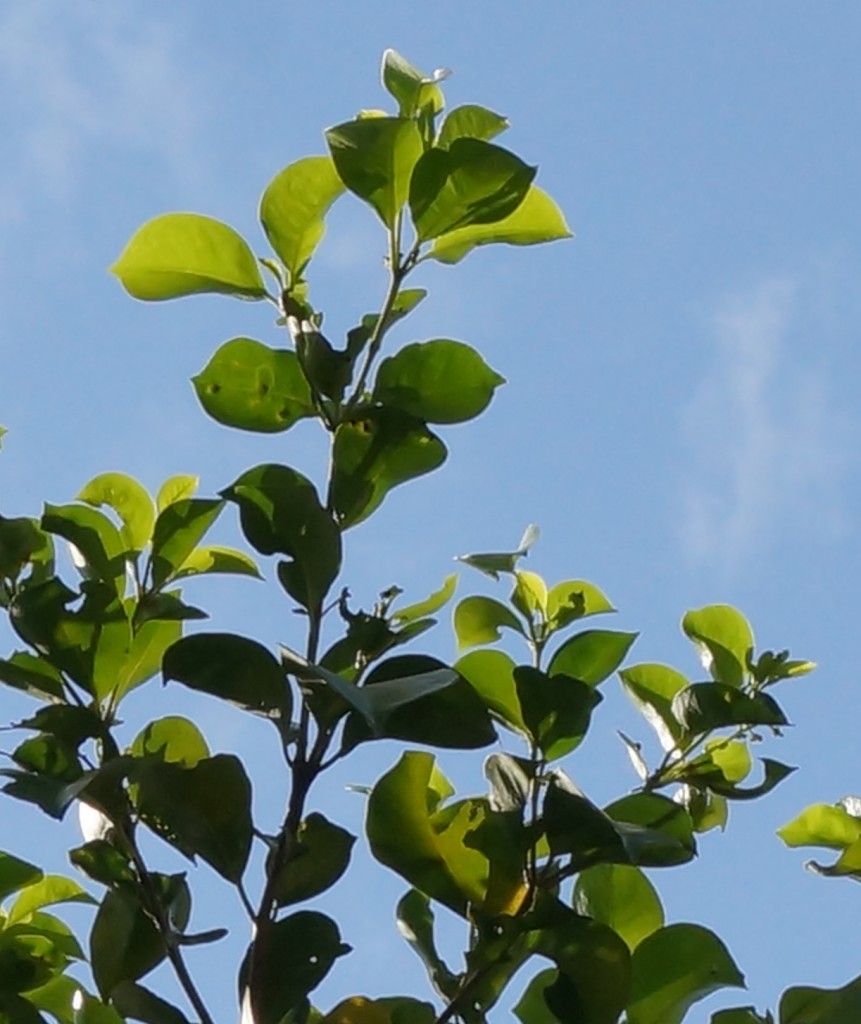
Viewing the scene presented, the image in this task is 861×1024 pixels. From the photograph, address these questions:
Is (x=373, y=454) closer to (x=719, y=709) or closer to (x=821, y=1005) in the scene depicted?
(x=719, y=709)

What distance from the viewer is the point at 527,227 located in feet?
4.32

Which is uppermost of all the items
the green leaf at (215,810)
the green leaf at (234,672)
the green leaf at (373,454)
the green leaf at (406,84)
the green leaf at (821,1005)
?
the green leaf at (406,84)

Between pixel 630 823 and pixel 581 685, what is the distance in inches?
4.5

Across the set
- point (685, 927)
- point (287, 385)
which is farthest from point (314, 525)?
point (685, 927)

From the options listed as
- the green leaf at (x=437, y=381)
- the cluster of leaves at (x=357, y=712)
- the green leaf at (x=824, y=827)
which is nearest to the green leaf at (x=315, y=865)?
the cluster of leaves at (x=357, y=712)

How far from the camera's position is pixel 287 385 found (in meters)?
1.25

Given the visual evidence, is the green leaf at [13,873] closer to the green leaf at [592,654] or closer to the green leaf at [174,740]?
the green leaf at [174,740]

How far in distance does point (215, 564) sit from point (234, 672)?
0.25m

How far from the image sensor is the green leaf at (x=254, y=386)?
1251 millimetres

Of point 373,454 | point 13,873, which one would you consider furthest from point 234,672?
point 13,873

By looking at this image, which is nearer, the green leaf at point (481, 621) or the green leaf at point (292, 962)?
the green leaf at point (292, 962)

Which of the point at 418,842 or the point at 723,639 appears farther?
the point at 723,639

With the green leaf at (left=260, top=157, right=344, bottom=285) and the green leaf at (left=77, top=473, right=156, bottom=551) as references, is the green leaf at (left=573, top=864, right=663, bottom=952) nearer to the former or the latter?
the green leaf at (left=77, top=473, right=156, bottom=551)

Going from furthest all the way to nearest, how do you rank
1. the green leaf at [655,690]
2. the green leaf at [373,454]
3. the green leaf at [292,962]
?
the green leaf at [655,690] → the green leaf at [373,454] → the green leaf at [292,962]
